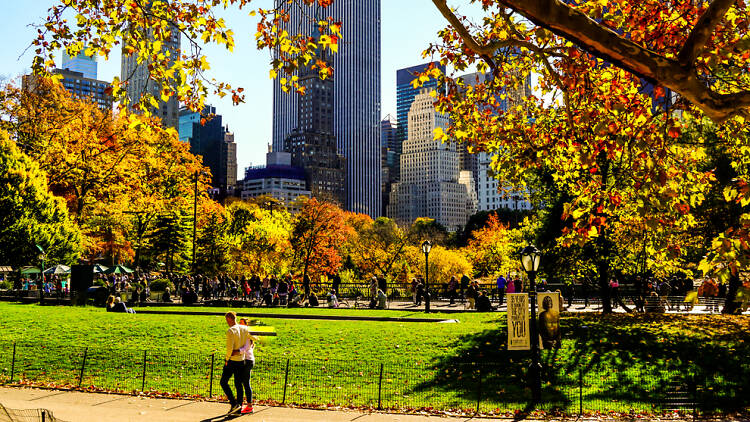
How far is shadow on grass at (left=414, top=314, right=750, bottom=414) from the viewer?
1339 centimetres

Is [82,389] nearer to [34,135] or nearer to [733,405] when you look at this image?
[733,405]

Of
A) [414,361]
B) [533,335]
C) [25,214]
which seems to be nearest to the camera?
[533,335]

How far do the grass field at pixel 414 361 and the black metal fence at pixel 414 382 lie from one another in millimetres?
39

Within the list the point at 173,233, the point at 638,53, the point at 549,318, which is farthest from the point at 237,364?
the point at 173,233

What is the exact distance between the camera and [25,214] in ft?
118

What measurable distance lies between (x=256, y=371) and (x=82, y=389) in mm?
4161

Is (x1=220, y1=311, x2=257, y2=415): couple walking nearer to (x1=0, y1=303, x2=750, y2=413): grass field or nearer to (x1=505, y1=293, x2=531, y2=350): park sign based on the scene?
(x1=0, y1=303, x2=750, y2=413): grass field

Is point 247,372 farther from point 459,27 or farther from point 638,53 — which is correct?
point 638,53

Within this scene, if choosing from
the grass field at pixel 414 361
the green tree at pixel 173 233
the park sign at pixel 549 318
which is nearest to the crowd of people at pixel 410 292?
the grass field at pixel 414 361

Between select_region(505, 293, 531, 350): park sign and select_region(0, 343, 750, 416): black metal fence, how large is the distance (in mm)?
1089

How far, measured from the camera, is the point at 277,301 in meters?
32.8

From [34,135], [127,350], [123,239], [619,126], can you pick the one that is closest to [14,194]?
[34,135]

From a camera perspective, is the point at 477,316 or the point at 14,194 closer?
the point at 477,316

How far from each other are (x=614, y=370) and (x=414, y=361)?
5279 mm
